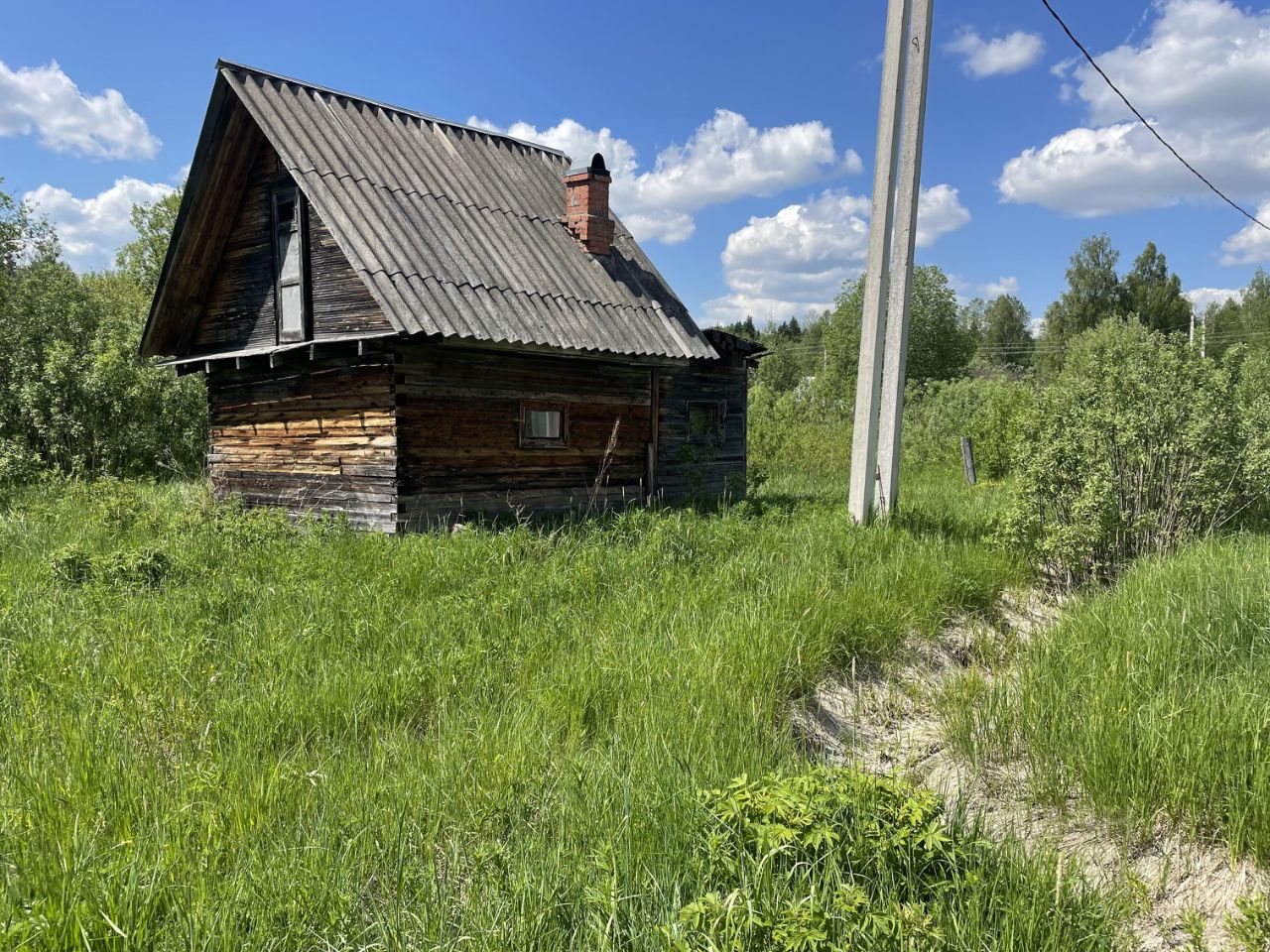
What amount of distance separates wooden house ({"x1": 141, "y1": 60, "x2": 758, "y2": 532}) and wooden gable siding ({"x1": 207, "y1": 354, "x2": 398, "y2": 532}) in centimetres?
3

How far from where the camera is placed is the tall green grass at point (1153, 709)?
3.39 meters

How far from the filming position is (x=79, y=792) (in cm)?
309

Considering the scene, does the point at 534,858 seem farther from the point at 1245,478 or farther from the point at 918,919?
the point at 1245,478

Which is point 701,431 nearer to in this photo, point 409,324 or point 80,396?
point 409,324

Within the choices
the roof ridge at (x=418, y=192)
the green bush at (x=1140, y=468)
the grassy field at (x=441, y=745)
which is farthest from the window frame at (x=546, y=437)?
the green bush at (x=1140, y=468)

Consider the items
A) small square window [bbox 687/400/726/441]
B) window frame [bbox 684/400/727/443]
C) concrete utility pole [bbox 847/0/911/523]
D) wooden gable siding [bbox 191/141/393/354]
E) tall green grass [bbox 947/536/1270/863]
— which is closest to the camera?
tall green grass [bbox 947/536/1270/863]

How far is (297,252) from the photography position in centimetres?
1116

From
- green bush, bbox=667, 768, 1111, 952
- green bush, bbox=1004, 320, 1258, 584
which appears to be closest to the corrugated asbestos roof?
green bush, bbox=1004, 320, 1258, 584

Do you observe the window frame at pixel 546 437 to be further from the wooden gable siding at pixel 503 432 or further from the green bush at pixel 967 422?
the green bush at pixel 967 422

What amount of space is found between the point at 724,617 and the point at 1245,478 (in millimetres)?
5831

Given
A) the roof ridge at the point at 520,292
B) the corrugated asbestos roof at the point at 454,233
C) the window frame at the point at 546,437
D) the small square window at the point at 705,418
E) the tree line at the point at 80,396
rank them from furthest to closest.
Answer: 1. the tree line at the point at 80,396
2. the small square window at the point at 705,418
3. the window frame at the point at 546,437
4. the corrugated asbestos roof at the point at 454,233
5. the roof ridge at the point at 520,292

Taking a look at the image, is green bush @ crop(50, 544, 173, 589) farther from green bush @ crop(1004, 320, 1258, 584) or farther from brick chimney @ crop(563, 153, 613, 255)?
brick chimney @ crop(563, 153, 613, 255)

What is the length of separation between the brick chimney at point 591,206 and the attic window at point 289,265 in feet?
13.9

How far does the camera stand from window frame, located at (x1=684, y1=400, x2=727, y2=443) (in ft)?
45.5
